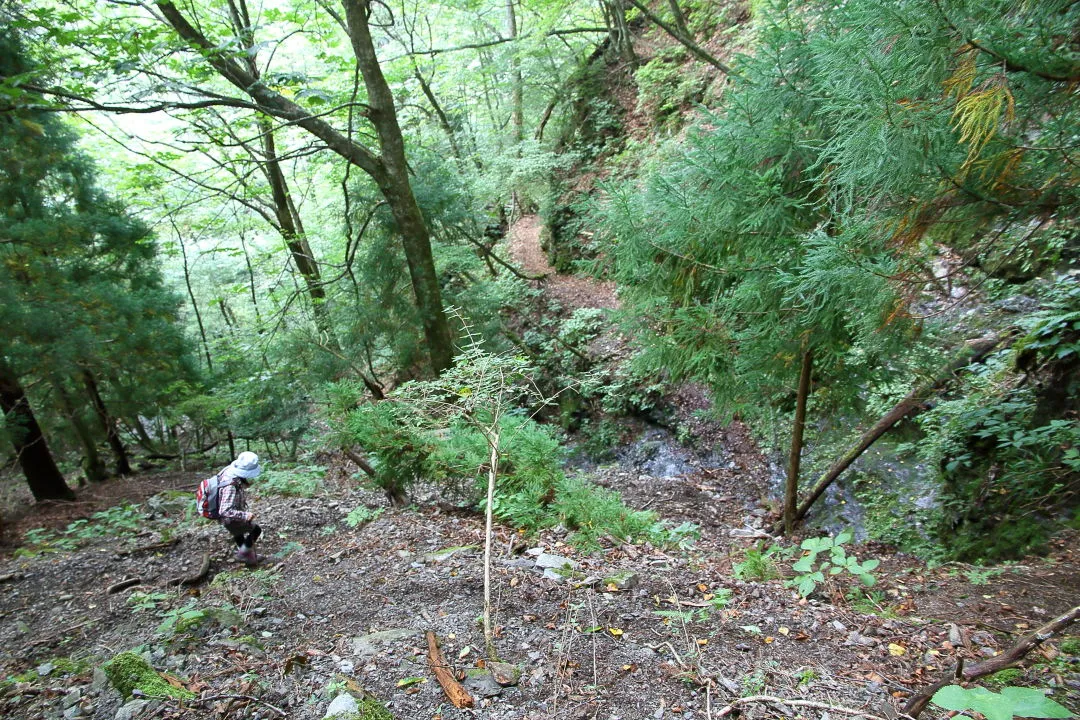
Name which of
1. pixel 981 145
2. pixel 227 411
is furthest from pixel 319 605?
pixel 227 411

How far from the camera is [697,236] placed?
483 cm

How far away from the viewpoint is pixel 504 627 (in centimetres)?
350

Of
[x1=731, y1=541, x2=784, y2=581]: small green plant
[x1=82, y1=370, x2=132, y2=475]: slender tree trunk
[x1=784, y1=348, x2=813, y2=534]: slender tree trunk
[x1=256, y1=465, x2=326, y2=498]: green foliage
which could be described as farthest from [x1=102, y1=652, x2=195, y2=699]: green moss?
[x1=82, y1=370, x2=132, y2=475]: slender tree trunk

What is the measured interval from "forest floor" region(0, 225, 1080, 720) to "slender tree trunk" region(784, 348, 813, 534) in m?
0.65

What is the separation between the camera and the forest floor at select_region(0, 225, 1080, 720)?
2770 mm

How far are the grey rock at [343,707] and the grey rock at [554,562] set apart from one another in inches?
78.9

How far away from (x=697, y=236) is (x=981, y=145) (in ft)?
7.33

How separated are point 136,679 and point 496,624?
1906 millimetres

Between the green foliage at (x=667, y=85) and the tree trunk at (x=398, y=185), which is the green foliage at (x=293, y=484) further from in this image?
the green foliage at (x=667, y=85)

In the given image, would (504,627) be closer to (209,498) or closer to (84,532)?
(209,498)

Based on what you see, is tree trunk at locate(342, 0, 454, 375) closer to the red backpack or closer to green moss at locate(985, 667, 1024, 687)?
the red backpack

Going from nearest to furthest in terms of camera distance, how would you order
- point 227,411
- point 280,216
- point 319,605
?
point 319,605
point 227,411
point 280,216

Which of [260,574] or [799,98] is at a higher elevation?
[799,98]

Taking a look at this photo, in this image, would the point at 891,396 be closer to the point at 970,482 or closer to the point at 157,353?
the point at 970,482
